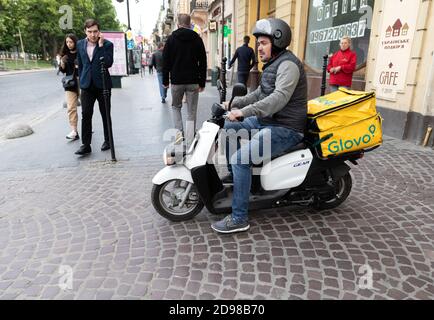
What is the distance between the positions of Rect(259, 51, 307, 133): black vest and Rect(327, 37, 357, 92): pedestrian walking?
4.60 metres

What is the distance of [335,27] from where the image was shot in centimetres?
895

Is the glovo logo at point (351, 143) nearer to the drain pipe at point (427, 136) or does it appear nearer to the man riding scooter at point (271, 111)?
the man riding scooter at point (271, 111)

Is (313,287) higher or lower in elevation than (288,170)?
lower

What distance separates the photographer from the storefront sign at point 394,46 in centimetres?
596

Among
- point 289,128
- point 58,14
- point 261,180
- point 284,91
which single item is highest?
point 58,14

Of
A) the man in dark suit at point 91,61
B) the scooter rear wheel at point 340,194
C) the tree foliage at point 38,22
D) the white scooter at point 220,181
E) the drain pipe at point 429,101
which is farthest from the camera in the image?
the tree foliage at point 38,22

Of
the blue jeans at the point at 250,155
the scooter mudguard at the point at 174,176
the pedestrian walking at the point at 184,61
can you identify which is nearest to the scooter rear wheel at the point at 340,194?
the blue jeans at the point at 250,155

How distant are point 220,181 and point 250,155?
515 millimetres

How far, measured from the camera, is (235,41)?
17.1 meters

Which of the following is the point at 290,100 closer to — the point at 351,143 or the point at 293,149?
the point at 293,149

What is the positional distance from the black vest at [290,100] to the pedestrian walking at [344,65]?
15.1ft
